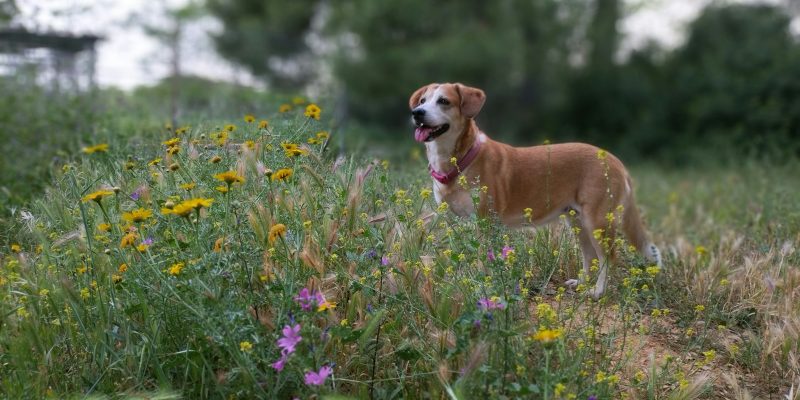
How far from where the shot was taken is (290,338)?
2.97 m

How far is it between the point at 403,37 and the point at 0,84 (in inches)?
485

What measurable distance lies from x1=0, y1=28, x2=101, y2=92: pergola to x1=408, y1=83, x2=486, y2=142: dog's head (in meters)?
9.24

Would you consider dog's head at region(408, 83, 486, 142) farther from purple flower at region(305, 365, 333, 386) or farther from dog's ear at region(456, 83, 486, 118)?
purple flower at region(305, 365, 333, 386)

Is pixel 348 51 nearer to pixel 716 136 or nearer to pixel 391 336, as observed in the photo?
pixel 716 136

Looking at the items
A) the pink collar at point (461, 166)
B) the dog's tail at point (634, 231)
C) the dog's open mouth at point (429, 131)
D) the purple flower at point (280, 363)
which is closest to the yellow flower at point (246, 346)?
the purple flower at point (280, 363)

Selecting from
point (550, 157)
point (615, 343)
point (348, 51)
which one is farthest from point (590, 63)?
point (615, 343)

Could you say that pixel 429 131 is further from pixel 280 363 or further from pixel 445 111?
pixel 280 363

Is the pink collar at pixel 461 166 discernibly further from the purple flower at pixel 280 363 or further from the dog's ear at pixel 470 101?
the purple flower at pixel 280 363

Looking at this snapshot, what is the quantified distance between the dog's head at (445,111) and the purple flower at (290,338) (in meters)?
2.61

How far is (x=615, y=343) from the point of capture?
396 cm

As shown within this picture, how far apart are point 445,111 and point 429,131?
0.61ft

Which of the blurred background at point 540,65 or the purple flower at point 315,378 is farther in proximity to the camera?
the blurred background at point 540,65

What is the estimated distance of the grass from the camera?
3.05m

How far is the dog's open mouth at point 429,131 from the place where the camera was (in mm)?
5398
